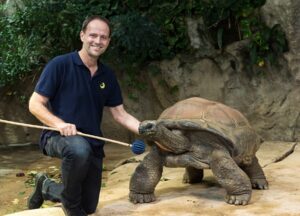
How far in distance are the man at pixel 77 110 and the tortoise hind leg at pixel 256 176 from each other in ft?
3.89

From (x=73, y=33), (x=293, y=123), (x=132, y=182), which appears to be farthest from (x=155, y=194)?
(x=73, y=33)

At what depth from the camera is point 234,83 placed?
7.36 meters

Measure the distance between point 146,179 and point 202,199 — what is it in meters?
0.47

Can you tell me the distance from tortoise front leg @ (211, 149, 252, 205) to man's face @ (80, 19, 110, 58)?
1.24 meters

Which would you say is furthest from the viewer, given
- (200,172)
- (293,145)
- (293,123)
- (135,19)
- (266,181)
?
(135,19)

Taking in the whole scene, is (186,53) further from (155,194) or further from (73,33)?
(155,194)

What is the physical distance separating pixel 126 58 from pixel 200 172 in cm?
349

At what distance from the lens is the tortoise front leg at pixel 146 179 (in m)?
4.04

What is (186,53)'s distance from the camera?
7605 mm

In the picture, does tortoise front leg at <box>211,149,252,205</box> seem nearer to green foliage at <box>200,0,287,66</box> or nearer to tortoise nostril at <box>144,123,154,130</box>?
tortoise nostril at <box>144,123,154,130</box>

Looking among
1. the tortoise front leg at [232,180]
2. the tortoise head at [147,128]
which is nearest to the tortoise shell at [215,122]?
the tortoise front leg at [232,180]

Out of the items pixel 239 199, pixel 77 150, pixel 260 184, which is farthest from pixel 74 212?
pixel 260 184

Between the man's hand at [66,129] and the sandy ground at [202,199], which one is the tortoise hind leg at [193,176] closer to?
the sandy ground at [202,199]

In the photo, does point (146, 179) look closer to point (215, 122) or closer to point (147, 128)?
point (147, 128)
